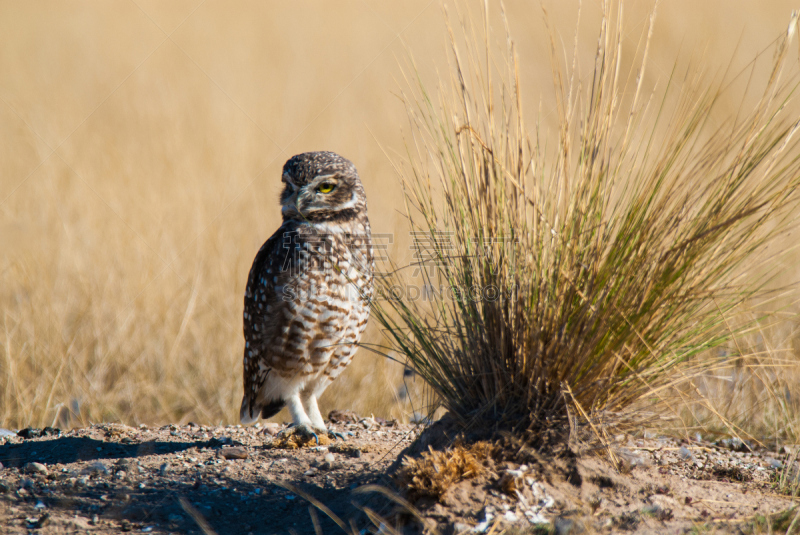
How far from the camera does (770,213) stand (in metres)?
2.45

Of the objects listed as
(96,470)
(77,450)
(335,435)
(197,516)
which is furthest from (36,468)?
(335,435)

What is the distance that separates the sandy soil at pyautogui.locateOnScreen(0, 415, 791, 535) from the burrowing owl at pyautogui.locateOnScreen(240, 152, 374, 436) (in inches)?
21.7

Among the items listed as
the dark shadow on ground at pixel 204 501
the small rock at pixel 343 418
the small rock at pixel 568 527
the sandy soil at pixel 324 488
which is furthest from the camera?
the small rock at pixel 343 418

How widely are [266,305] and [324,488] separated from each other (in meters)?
1.54

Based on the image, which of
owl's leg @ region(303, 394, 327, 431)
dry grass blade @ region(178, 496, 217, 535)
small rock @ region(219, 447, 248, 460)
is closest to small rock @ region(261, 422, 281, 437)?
owl's leg @ region(303, 394, 327, 431)

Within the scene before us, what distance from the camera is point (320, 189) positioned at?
13.8 ft

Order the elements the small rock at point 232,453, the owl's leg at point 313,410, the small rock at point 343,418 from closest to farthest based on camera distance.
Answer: the small rock at point 232,453 → the owl's leg at point 313,410 → the small rock at point 343,418

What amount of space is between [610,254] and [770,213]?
63cm

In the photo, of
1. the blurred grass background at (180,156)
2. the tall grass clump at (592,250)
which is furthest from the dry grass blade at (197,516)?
the blurred grass background at (180,156)

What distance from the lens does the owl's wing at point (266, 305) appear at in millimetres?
4145

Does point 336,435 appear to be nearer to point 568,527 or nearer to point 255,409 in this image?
point 255,409

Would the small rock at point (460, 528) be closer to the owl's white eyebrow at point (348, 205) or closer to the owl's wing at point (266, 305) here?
the owl's wing at point (266, 305)

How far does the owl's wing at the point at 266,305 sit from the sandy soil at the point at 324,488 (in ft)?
1.97

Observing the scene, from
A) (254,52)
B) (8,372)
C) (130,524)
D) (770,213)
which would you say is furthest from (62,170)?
(770,213)
